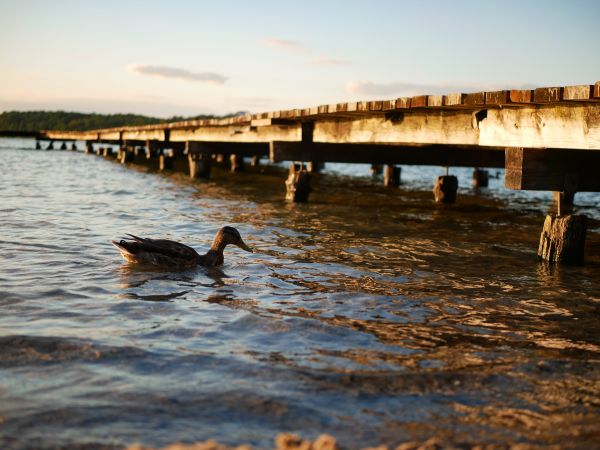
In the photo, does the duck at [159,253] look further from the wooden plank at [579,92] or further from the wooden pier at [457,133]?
the wooden plank at [579,92]

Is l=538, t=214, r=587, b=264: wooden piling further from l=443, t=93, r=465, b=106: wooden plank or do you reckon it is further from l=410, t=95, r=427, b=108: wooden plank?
l=410, t=95, r=427, b=108: wooden plank

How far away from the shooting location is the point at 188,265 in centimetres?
769

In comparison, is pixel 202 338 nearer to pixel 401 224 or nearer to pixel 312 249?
pixel 312 249

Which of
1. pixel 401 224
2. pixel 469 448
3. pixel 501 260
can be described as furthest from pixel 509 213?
pixel 469 448

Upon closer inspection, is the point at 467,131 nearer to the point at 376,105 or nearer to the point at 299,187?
the point at 376,105

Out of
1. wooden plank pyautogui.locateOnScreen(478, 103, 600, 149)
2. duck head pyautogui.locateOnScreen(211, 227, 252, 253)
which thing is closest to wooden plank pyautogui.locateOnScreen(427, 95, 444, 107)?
wooden plank pyautogui.locateOnScreen(478, 103, 600, 149)

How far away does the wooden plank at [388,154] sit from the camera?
1595cm

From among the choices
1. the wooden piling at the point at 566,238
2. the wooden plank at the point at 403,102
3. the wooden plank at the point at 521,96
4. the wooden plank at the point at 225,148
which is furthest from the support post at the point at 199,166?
the wooden plank at the point at 521,96

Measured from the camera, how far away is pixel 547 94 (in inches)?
298

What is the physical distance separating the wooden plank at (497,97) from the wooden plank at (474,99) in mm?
82

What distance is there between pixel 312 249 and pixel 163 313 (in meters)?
3.81

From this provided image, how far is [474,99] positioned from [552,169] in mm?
1264

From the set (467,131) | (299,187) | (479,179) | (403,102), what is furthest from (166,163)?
(467,131)

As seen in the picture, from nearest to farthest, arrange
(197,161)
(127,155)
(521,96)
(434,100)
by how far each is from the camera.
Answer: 1. (521,96)
2. (434,100)
3. (197,161)
4. (127,155)
